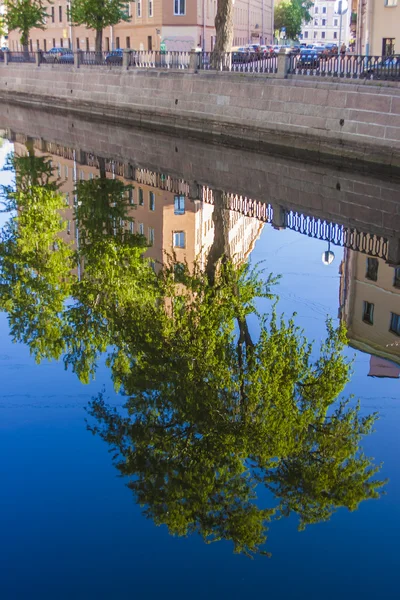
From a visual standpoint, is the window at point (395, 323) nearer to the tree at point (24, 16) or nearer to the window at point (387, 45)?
the window at point (387, 45)

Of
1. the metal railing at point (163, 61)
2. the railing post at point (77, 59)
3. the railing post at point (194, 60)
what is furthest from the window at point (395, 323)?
the railing post at point (77, 59)

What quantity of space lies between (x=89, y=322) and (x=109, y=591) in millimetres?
5285

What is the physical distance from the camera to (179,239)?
1462 cm

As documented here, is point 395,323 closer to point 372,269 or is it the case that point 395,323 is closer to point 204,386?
point 372,269

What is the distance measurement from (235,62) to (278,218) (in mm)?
17738

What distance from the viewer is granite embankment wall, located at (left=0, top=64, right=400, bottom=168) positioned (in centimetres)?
2248

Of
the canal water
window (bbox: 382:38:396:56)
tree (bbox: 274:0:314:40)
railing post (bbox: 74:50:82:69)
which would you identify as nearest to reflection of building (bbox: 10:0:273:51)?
window (bbox: 382:38:396:56)

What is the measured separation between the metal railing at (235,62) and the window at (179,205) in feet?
37.4

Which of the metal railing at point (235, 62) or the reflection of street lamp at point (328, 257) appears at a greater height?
the metal railing at point (235, 62)

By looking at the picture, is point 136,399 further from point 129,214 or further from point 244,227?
point 129,214

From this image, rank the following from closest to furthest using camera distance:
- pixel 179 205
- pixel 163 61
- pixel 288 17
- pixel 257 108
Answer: pixel 179 205 → pixel 257 108 → pixel 163 61 → pixel 288 17

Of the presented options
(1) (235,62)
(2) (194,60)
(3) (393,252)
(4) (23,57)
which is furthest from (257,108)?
(4) (23,57)

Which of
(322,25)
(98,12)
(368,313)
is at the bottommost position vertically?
(368,313)

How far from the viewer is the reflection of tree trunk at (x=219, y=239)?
43.7 feet
